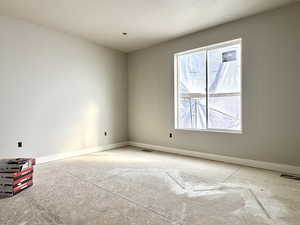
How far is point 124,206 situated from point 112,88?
11.6 ft

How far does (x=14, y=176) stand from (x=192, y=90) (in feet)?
11.8

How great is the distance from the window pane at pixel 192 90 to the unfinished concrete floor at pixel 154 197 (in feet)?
4.05

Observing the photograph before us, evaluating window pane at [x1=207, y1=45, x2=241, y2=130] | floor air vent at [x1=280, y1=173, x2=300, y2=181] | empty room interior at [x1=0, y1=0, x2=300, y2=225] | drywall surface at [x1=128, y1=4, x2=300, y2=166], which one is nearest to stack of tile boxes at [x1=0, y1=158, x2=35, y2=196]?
empty room interior at [x1=0, y1=0, x2=300, y2=225]

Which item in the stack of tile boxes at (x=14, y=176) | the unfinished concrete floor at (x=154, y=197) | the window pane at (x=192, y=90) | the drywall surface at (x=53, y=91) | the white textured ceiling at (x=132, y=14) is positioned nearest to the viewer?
the unfinished concrete floor at (x=154, y=197)

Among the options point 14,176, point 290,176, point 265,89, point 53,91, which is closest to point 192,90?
point 265,89

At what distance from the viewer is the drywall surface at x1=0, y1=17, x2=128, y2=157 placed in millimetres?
3098

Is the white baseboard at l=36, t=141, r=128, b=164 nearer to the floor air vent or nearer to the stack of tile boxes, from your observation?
the stack of tile boxes

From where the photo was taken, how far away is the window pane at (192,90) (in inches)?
154

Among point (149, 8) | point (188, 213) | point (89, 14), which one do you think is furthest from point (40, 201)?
point (149, 8)

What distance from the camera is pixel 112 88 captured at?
4.85 metres

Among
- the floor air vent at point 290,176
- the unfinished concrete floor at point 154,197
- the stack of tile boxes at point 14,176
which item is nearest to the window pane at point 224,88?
the unfinished concrete floor at point 154,197

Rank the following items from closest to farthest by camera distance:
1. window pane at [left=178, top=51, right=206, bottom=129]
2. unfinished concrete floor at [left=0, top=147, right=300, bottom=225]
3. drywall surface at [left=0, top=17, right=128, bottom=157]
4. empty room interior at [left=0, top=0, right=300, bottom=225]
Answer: unfinished concrete floor at [left=0, top=147, right=300, bottom=225] < empty room interior at [left=0, top=0, right=300, bottom=225] < drywall surface at [left=0, top=17, right=128, bottom=157] < window pane at [left=178, top=51, right=206, bottom=129]

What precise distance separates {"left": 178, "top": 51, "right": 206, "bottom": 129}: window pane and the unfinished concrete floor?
1.24 metres

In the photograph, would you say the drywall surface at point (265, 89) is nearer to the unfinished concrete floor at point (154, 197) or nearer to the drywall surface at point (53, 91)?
the unfinished concrete floor at point (154, 197)
